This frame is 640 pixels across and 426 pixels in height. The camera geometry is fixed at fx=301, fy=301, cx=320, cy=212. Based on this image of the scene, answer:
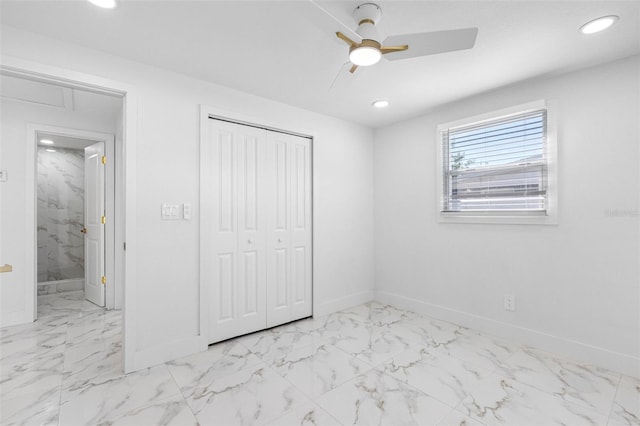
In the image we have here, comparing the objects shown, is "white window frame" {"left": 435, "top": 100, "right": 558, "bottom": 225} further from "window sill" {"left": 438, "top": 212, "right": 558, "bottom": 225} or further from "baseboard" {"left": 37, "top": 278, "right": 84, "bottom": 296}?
"baseboard" {"left": 37, "top": 278, "right": 84, "bottom": 296}

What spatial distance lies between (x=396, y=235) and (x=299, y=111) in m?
1.88

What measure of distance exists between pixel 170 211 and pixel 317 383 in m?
1.71

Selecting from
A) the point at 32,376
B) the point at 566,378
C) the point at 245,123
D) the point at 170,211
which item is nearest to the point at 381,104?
the point at 245,123

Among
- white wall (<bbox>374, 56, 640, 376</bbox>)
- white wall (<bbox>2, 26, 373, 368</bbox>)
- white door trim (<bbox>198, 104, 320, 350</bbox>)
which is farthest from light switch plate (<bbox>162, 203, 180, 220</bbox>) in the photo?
white wall (<bbox>374, 56, 640, 376</bbox>)

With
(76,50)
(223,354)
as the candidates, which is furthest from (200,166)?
(223,354)

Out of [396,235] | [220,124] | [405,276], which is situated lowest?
[405,276]

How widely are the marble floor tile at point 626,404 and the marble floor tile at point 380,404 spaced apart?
3.04 feet

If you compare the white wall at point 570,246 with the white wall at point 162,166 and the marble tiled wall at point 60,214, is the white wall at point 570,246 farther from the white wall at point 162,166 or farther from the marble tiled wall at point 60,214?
the marble tiled wall at point 60,214

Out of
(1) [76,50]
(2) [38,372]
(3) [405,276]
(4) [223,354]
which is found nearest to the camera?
(1) [76,50]

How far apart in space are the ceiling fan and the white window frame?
4.78 feet

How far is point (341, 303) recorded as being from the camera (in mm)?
3629

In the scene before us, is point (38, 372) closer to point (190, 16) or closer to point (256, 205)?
point (256, 205)

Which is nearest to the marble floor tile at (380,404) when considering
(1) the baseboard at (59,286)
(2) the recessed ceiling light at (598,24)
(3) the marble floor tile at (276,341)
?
(3) the marble floor tile at (276,341)

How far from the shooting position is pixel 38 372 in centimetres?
220
